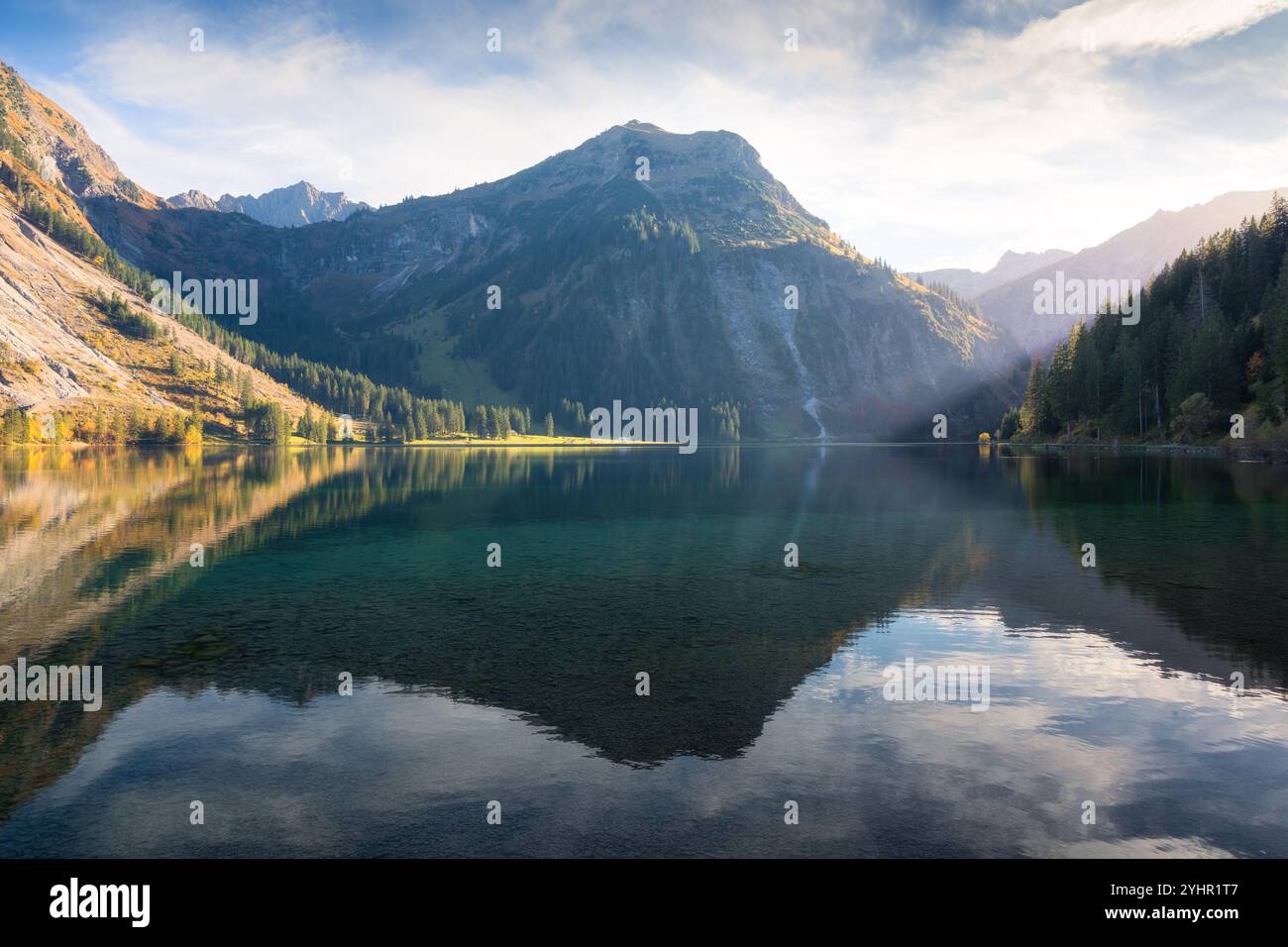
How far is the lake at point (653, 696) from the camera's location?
12.9 metres

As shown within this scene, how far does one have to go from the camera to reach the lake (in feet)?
42.2

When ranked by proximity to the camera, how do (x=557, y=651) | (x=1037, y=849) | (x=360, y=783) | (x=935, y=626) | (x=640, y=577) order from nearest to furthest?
1. (x=1037, y=849)
2. (x=360, y=783)
3. (x=557, y=651)
4. (x=935, y=626)
5. (x=640, y=577)

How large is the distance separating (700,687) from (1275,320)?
138m

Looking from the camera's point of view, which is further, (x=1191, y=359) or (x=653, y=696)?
(x=1191, y=359)

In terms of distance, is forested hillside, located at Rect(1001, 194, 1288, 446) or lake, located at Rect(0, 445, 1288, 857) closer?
lake, located at Rect(0, 445, 1288, 857)

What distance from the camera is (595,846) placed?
1203cm

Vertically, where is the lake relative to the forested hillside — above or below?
below

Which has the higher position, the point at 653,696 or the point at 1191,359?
the point at 1191,359

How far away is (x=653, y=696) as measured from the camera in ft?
63.8

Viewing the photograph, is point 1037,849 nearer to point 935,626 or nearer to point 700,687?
point 700,687

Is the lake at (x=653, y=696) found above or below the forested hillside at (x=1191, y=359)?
below

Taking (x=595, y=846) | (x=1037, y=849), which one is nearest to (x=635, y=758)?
(x=595, y=846)

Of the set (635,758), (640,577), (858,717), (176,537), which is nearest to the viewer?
(635,758)

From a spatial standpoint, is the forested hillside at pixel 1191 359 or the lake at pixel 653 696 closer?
the lake at pixel 653 696
